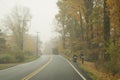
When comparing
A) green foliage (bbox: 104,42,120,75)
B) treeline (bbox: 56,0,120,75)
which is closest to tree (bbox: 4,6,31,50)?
treeline (bbox: 56,0,120,75)

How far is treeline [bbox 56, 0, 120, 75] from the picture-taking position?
80.7 feet

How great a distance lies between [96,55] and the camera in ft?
140

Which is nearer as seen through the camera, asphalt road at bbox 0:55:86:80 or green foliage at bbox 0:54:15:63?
asphalt road at bbox 0:55:86:80

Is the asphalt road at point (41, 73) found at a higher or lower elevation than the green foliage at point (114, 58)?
lower

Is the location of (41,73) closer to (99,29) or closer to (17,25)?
(99,29)

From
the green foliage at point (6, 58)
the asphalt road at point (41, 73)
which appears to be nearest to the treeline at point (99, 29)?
the asphalt road at point (41, 73)

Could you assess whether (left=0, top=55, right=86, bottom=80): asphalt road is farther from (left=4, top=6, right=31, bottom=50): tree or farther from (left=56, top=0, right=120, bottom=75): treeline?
(left=4, top=6, right=31, bottom=50): tree

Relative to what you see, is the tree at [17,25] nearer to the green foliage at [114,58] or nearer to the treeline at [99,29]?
the treeline at [99,29]

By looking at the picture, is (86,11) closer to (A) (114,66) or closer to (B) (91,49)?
(B) (91,49)

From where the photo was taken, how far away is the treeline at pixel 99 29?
80.7 ft

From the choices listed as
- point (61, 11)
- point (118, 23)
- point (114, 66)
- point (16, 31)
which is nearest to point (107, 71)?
point (114, 66)

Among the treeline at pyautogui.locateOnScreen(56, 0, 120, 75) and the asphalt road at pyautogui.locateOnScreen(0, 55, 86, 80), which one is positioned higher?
the treeline at pyautogui.locateOnScreen(56, 0, 120, 75)

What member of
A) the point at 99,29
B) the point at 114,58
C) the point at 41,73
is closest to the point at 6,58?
the point at 99,29

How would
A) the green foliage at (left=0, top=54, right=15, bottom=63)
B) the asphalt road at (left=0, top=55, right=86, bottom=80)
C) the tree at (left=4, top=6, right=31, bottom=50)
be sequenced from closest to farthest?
the asphalt road at (left=0, top=55, right=86, bottom=80)
the green foliage at (left=0, top=54, right=15, bottom=63)
the tree at (left=4, top=6, right=31, bottom=50)
